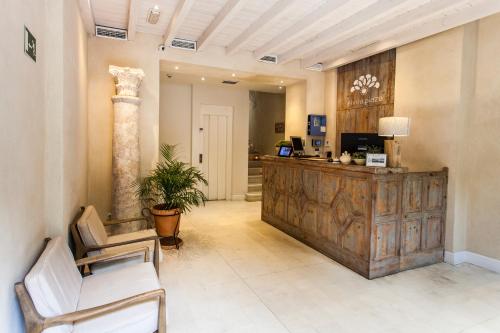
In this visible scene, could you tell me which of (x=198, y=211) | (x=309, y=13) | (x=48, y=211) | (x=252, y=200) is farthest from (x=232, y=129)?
(x=48, y=211)

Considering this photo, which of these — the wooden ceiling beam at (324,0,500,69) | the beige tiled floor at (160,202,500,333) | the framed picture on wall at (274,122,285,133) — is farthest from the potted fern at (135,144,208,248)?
the framed picture on wall at (274,122,285,133)

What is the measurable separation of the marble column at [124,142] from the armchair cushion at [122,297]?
6.50 feet

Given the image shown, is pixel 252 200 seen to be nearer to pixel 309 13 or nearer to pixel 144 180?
pixel 144 180

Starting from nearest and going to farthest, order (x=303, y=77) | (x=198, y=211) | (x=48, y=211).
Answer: (x=48, y=211) < (x=303, y=77) < (x=198, y=211)

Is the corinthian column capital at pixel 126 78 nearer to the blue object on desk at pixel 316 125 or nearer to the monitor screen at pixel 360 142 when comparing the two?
the monitor screen at pixel 360 142

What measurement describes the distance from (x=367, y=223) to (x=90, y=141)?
395cm

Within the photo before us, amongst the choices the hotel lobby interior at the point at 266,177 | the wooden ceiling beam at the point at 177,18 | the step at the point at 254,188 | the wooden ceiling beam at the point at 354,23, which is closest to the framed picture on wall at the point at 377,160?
the hotel lobby interior at the point at 266,177

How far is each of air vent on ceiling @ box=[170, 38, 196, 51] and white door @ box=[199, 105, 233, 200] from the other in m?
2.50

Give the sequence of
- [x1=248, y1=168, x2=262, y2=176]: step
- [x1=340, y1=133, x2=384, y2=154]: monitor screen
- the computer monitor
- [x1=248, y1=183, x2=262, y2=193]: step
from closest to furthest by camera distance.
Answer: [x1=340, y1=133, x2=384, y2=154]: monitor screen → the computer monitor → [x1=248, y1=183, x2=262, y2=193]: step → [x1=248, y1=168, x2=262, y2=176]: step

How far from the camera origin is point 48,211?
2281 millimetres

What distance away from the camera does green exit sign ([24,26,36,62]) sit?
169 cm

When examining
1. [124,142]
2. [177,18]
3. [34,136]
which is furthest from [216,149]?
[34,136]

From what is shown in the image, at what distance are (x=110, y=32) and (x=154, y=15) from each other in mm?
925

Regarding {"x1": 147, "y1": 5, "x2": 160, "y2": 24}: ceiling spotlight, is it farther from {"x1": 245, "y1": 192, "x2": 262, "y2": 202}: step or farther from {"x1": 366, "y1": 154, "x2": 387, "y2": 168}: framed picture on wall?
{"x1": 245, "y1": 192, "x2": 262, "y2": 202}: step
